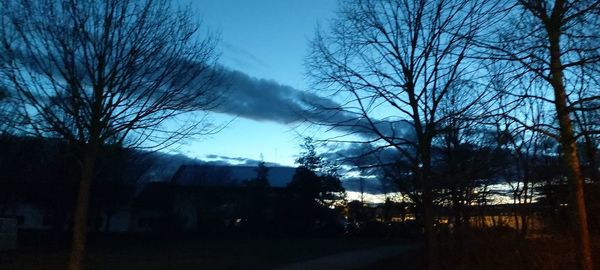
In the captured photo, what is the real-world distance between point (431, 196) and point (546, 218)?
5313 millimetres

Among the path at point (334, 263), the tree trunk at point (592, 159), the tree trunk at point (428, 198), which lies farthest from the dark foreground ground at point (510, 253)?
the path at point (334, 263)

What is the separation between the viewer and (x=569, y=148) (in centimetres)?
968

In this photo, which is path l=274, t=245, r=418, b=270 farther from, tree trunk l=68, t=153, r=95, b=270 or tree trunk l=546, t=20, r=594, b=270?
tree trunk l=546, t=20, r=594, b=270

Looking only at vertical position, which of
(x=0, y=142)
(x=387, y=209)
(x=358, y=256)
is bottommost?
(x=358, y=256)

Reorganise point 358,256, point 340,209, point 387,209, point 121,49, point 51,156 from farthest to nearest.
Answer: point 340,209, point 51,156, point 387,209, point 358,256, point 121,49

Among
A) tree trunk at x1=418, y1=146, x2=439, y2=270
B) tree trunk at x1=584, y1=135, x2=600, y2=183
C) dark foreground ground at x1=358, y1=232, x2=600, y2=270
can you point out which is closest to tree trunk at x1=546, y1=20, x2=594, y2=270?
dark foreground ground at x1=358, y1=232, x2=600, y2=270

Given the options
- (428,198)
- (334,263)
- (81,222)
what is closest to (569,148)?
(428,198)

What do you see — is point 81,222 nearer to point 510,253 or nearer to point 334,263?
point 510,253

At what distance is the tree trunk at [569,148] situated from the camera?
9609 millimetres

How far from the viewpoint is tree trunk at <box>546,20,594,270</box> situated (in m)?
9.61

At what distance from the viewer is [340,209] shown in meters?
50.5

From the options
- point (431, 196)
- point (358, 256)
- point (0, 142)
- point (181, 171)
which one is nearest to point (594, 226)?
point (431, 196)

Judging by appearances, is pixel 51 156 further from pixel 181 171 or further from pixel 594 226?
pixel 594 226

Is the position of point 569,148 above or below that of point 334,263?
above
